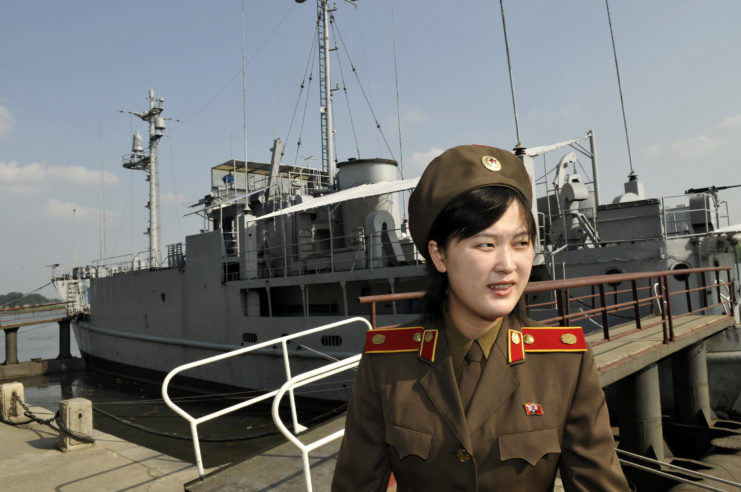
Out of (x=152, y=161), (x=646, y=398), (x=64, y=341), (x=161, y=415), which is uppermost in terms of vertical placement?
(x=152, y=161)

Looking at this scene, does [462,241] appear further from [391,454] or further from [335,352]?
[335,352]

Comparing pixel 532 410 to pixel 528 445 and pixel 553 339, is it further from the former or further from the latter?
pixel 553 339

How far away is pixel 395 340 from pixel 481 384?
263 mm

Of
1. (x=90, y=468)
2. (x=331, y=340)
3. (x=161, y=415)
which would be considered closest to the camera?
(x=90, y=468)

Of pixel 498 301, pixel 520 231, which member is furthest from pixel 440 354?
pixel 520 231

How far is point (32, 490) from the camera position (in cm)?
411

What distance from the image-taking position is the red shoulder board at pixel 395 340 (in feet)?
4.15

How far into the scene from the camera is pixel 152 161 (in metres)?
22.8

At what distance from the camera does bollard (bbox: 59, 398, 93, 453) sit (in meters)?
5.10

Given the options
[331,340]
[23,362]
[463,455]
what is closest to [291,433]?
[463,455]

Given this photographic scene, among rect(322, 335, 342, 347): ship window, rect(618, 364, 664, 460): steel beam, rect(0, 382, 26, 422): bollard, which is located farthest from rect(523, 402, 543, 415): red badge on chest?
rect(322, 335, 342, 347): ship window

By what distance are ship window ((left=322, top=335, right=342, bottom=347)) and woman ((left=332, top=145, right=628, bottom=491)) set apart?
10.1m

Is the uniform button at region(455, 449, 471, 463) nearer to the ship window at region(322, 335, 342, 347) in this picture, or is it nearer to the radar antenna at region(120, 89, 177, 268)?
the ship window at region(322, 335, 342, 347)

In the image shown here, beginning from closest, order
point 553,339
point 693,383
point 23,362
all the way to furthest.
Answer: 1. point 553,339
2. point 693,383
3. point 23,362
